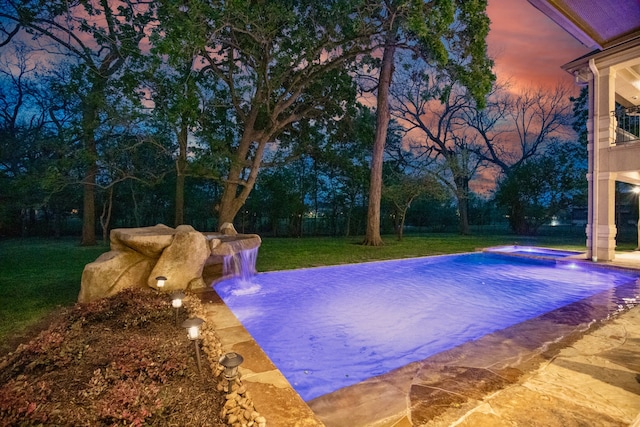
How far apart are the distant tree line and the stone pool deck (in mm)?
8295

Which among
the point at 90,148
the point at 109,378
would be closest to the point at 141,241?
the point at 109,378

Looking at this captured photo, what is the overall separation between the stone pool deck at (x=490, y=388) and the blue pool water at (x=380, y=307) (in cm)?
77

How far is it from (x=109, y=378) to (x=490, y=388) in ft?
10.1

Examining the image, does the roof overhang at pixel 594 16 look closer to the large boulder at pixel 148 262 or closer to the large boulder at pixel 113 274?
the large boulder at pixel 148 262

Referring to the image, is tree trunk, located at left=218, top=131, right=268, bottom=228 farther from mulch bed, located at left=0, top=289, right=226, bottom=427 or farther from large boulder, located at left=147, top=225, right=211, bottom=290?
mulch bed, located at left=0, top=289, right=226, bottom=427

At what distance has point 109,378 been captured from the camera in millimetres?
2543

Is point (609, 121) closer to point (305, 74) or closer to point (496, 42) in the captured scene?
point (305, 74)

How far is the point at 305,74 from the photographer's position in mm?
11523

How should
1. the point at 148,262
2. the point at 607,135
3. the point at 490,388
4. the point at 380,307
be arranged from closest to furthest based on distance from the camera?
the point at 490,388
the point at 148,262
the point at 380,307
the point at 607,135

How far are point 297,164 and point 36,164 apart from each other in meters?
14.2

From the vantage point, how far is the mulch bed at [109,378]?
80.8 inches

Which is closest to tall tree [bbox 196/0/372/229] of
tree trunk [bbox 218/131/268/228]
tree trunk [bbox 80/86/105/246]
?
tree trunk [bbox 218/131/268/228]

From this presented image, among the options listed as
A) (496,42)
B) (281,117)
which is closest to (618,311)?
(281,117)

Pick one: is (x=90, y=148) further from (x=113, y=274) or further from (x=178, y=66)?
(x=113, y=274)
